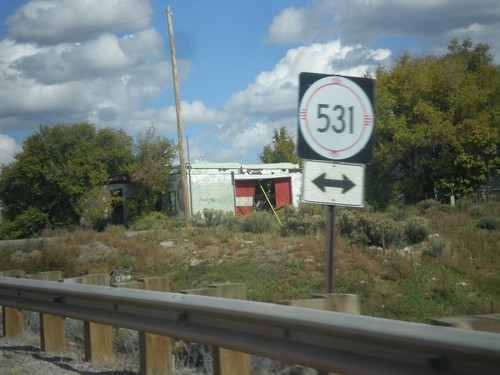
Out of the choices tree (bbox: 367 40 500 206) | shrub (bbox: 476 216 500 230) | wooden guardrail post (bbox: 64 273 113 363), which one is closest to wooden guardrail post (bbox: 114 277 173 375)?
wooden guardrail post (bbox: 64 273 113 363)

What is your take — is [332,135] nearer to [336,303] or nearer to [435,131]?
[336,303]

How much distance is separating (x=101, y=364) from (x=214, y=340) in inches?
88.6

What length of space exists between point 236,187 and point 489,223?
88.6ft

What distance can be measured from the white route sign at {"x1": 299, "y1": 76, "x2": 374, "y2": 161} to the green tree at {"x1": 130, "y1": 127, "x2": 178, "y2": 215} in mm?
41357

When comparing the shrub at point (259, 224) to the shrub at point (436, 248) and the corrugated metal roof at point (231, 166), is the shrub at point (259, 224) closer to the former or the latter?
the shrub at point (436, 248)

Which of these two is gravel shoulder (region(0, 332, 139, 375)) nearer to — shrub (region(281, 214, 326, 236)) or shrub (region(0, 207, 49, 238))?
shrub (region(281, 214, 326, 236))

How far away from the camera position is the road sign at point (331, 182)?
629 centimetres

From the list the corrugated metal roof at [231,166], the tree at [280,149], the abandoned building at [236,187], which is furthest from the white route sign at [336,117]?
the tree at [280,149]

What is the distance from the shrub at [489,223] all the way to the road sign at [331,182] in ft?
56.2

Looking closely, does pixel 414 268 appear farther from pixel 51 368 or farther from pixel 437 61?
pixel 437 61

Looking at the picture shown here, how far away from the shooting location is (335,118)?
20.5 ft

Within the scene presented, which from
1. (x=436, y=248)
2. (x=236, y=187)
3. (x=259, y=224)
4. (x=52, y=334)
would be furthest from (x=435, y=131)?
(x=52, y=334)

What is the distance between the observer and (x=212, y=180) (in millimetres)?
46594

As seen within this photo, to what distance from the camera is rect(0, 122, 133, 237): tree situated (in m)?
47.5
